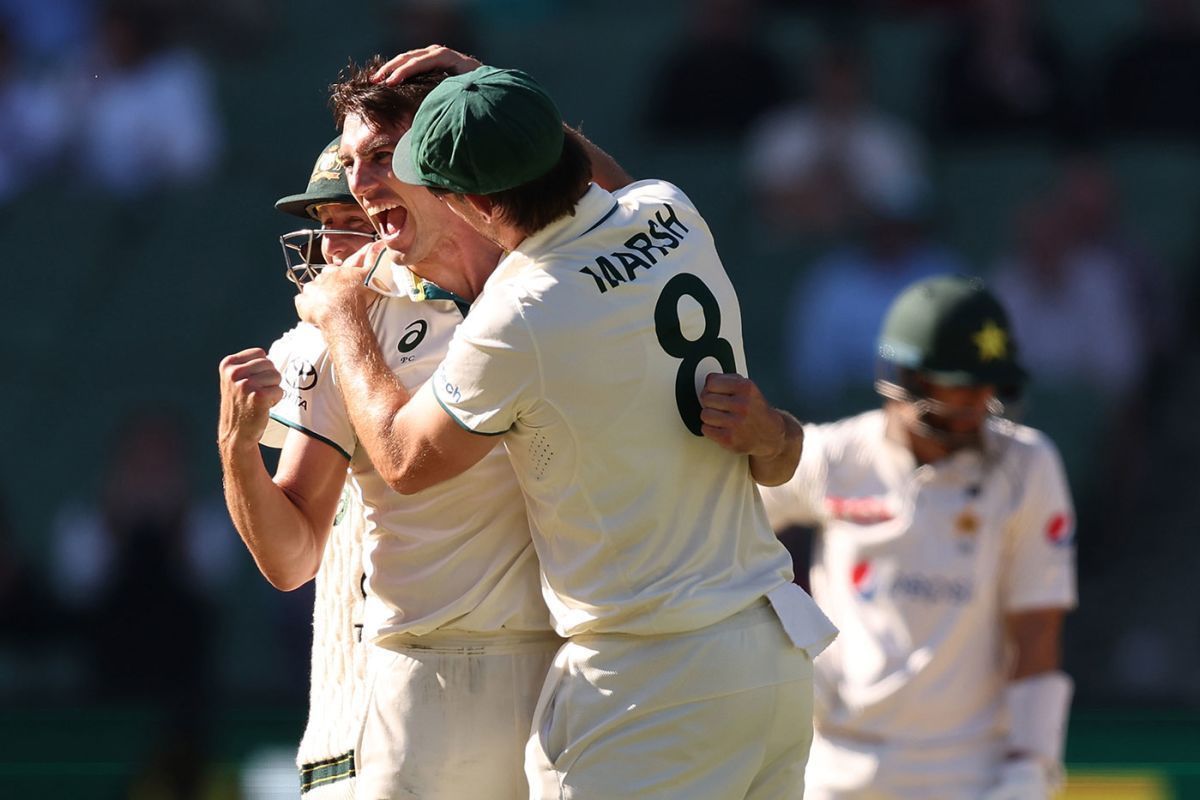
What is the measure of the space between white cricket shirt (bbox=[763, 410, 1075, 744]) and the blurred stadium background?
362 cm

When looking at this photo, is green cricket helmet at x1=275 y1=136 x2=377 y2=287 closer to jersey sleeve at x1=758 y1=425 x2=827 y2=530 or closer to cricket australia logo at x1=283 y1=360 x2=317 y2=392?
cricket australia logo at x1=283 y1=360 x2=317 y2=392

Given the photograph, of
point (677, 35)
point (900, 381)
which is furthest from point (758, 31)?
point (900, 381)

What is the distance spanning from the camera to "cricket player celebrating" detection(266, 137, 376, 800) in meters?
3.76

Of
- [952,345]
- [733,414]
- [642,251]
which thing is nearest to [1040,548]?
[952,345]

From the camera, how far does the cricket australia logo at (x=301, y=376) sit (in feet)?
12.0

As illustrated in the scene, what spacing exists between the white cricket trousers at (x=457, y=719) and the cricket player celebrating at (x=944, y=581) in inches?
55.2

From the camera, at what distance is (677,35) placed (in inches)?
446

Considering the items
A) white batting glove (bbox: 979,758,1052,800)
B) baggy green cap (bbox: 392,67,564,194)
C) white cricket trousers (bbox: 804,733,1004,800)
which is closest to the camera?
baggy green cap (bbox: 392,67,564,194)

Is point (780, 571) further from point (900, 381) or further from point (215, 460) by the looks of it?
point (215, 460)

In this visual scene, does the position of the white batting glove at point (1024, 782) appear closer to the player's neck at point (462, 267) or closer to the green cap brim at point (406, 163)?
the player's neck at point (462, 267)

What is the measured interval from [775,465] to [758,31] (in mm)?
7731

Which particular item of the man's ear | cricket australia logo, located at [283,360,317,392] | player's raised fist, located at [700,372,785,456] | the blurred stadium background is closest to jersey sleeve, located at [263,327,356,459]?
cricket australia logo, located at [283,360,317,392]

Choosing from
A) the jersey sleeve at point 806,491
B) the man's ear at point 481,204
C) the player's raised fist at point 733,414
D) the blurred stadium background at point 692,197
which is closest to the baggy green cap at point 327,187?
the man's ear at point 481,204

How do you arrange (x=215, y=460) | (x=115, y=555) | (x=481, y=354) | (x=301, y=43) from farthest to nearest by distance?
(x=301, y=43) → (x=215, y=460) → (x=115, y=555) → (x=481, y=354)
